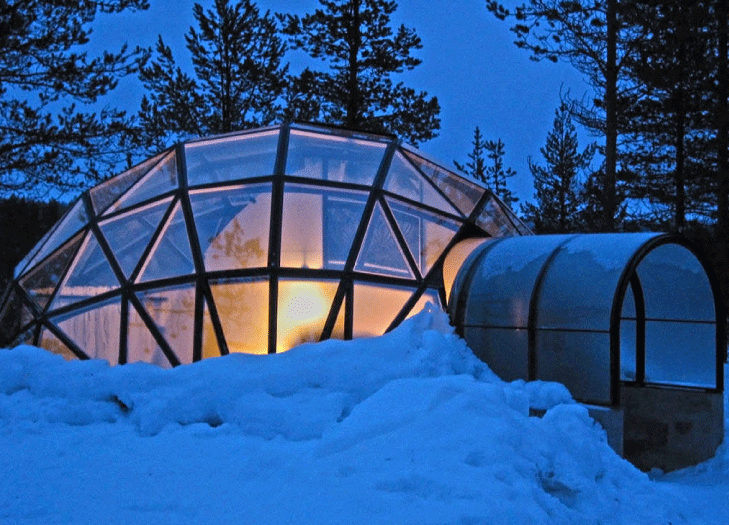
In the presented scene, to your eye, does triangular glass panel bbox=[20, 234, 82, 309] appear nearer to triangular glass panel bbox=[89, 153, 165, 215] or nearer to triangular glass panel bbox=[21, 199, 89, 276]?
triangular glass panel bbox=[21, 199, 89, 276]

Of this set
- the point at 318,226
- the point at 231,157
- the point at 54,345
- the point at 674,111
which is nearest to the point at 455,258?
the point at 318,226

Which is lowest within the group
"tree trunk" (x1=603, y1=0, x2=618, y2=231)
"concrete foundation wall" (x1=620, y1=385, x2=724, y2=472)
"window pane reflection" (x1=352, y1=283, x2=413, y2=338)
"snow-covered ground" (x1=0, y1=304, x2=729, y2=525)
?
"concrete foundation wall" (x1=620, y1=385, x2=724, y2=472)

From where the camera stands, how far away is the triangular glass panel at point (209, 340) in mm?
10062

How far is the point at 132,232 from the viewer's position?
449 inches

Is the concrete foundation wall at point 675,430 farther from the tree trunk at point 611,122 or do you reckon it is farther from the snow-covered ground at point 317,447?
the tree trunk at point 611,122

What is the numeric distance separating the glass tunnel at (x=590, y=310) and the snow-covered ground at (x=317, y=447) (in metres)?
0.63

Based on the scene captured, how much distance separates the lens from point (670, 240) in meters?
9.87

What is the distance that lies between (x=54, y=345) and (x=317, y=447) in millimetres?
6113

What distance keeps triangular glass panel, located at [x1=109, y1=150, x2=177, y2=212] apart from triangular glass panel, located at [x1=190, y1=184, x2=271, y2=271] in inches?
36.1

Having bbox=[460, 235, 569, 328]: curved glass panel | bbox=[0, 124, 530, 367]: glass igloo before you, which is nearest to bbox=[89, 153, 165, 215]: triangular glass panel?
bbox=[0, 124, 530, 367]: glass igloo

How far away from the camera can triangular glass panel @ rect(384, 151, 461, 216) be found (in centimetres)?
1163

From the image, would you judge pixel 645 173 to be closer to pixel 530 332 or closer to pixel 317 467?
pixel 530 332

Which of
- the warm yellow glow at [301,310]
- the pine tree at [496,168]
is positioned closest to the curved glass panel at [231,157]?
the warm yellow glow at [301,310]

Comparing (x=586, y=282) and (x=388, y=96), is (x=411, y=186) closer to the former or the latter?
(x=586, y=282)
